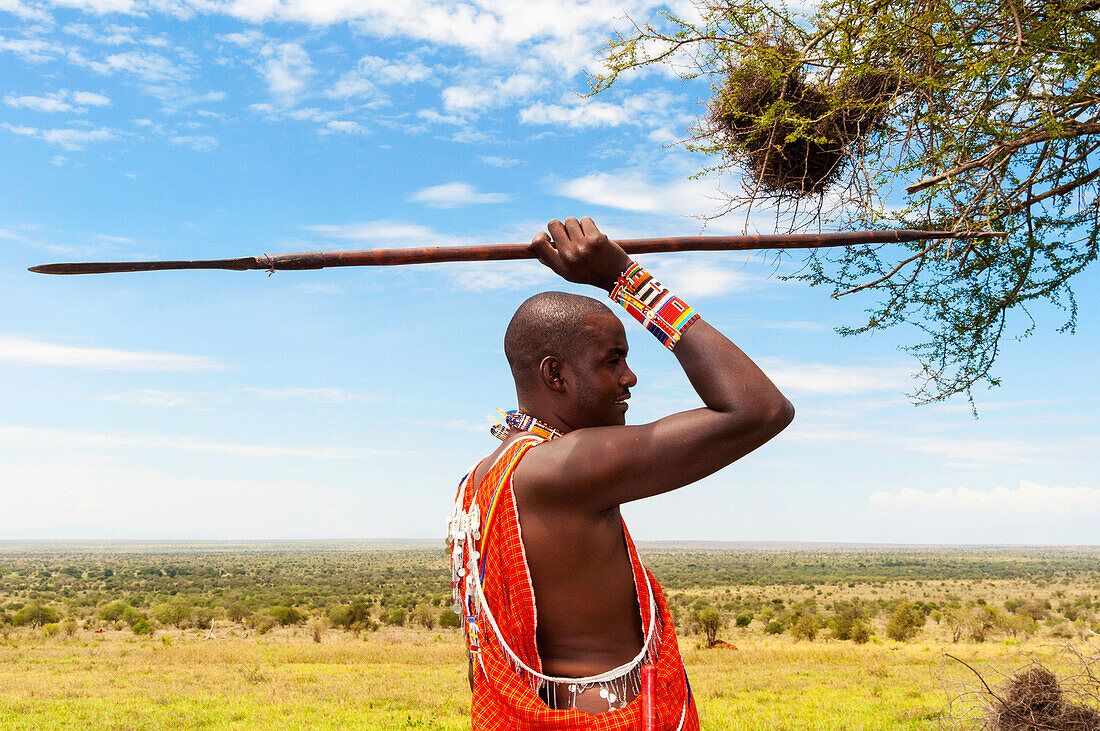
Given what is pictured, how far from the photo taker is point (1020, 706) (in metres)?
8.84

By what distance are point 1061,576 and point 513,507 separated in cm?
8840

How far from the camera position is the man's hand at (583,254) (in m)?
2.64

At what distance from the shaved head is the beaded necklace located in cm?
11

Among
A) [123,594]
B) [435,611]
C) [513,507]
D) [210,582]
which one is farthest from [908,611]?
[210,582]

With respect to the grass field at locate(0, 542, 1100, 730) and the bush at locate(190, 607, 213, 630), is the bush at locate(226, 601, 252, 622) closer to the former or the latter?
the grass field at locate(0, 542, 1100, 730)

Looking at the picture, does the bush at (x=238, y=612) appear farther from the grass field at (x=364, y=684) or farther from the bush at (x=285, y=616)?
the grass field at (x=364, y=684)

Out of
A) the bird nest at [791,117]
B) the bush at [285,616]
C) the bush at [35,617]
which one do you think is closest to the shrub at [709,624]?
the bush at [285,616]

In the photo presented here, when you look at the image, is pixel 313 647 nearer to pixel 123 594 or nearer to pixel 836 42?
pixel 836 42

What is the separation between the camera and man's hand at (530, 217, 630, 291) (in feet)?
8.65

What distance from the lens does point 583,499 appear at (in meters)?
2.57

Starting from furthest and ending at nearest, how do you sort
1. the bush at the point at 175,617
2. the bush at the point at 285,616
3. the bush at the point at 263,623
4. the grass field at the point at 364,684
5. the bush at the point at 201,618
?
the bush at the point at 201,618
the bush at the point at 175,617
the bush at the point at 285,616
the bush at the point at 263,623
the grass field at the point at 364,684

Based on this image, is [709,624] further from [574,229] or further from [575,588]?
[574,229]

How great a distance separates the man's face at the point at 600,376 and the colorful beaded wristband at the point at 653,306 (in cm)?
13

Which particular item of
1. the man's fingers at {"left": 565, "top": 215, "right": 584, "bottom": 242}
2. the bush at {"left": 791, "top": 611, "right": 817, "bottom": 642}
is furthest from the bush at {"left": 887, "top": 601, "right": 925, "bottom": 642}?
the man's fingers at {"left": 565, "top": 215, "right": 584, "bottom": 242}
